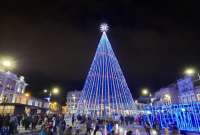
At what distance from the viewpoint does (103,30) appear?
93.4 feet

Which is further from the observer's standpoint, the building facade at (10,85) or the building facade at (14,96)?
the building facade at (10,85)

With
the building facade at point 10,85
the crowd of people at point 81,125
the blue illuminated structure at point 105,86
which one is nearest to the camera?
the crowd of people at point 81,125

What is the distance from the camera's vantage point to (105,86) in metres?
26.2

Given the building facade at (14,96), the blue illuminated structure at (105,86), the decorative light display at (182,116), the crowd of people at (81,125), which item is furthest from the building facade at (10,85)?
the decorative light display at (182,116)

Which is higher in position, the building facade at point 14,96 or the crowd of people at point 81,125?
the building facade at point 14,96

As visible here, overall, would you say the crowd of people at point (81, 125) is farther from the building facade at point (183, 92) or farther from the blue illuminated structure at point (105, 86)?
the building facade at point (183, 92)

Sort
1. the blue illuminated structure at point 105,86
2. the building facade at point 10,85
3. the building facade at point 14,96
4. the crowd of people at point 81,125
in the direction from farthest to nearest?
the building facade at point 10,85 < the building facade at point 14,96 < the blue illuminated structure at point 105,86 < the crowd of people at point 81,125

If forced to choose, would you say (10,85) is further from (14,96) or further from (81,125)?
(81,125)

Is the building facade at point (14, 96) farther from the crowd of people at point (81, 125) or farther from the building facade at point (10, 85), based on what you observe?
the crowd of people at point (81, 125)

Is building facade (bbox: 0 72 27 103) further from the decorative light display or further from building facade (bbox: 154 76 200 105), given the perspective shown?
A: building facade (bbox: 154 76 200 105)

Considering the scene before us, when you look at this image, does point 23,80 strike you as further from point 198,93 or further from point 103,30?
point 198,93

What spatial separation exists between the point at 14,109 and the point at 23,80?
38.8 m

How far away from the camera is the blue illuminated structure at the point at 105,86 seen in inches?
1026

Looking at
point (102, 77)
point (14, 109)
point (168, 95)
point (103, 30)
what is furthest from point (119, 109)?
point (168, 95)
